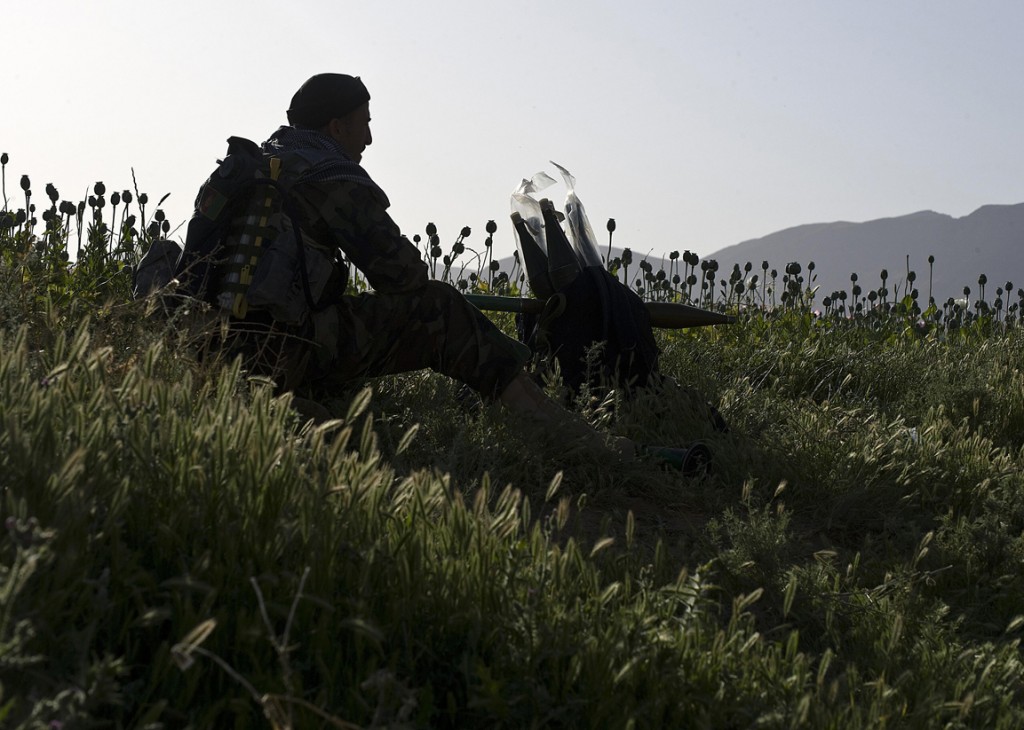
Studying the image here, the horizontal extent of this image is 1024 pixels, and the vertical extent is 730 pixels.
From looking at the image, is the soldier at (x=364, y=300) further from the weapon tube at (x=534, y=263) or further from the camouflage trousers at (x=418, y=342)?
the weapon tube at (x=534, y=263)

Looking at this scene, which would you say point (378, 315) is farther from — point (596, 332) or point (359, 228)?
point (596, 332)

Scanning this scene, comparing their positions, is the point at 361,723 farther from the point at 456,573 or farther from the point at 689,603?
the point at 689,603

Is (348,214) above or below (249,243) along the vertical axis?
above

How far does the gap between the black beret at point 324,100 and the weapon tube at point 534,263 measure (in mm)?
1255

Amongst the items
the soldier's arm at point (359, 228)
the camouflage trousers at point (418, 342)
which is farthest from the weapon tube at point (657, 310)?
the soldier's arm at point (359, 228)

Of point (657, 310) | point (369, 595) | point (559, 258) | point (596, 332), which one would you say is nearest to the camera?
point (369, 595)

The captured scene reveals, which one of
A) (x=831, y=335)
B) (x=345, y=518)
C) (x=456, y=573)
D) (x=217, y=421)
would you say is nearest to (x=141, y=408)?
(x=217, y=421)

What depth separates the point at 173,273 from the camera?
4.27m

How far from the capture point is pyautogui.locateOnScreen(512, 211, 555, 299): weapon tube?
18.7ft

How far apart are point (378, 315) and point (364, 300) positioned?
0.10 metres

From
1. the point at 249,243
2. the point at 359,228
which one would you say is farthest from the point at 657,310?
the point at 249,243

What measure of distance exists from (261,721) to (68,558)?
1.28ft

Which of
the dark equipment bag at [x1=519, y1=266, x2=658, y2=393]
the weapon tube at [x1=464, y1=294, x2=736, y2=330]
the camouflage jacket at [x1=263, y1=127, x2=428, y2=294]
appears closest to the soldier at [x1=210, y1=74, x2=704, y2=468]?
the camouflage jacket at [x1=263, y1=127, x2=428, y2=294]

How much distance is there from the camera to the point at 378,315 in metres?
4.75
